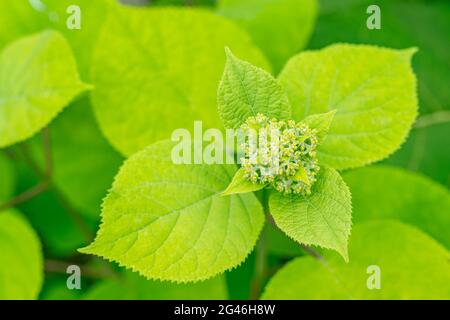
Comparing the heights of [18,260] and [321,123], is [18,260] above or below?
below

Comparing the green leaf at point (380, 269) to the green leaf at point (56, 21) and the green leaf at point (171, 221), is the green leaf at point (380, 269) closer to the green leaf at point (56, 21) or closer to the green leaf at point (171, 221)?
the green leaf at point (171, 221)

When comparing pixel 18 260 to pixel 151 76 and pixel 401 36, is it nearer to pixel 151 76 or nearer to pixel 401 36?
pixel 151 76

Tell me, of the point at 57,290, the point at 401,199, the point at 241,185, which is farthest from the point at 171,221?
the point at 57,290

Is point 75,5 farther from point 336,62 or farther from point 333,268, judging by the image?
point 333,268

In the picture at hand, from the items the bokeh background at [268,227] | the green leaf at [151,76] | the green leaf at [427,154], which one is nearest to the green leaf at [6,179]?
the bokeh background at [268,227]

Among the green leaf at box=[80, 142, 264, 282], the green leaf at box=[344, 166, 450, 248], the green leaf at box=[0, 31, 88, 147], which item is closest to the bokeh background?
the green leaf at box=[344, 166, 450, 248]

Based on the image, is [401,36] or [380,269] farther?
[401,36]

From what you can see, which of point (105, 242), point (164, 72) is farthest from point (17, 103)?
point (105, 242)
